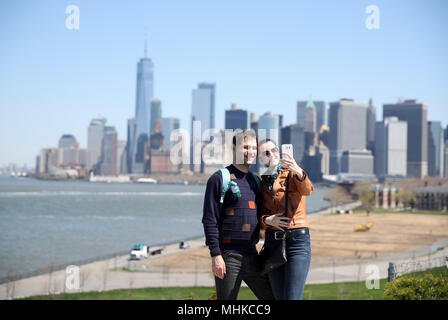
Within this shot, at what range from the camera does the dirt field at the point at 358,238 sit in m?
45.5

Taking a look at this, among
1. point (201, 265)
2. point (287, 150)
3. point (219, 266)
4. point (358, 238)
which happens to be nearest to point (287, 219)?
point (287, 150)

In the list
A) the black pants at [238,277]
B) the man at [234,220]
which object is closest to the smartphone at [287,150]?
the man at [234,220]

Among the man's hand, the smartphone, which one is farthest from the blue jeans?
the smartphone

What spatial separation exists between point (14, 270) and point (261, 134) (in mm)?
40673

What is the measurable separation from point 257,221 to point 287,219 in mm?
310

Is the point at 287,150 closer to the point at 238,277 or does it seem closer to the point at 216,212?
the point at 216,212

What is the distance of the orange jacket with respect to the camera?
5559 mm

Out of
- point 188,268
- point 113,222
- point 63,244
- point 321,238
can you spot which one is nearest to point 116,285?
point 188,268

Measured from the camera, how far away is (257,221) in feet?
18.4

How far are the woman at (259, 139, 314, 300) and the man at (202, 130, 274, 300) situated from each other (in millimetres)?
131

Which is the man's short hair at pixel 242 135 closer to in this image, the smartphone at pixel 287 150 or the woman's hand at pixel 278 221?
the smartphone at pixel 287 150

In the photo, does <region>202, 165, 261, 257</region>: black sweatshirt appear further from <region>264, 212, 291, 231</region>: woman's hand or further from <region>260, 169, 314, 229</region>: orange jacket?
<region>264, 212, 291, 231</region>: woman's hand
